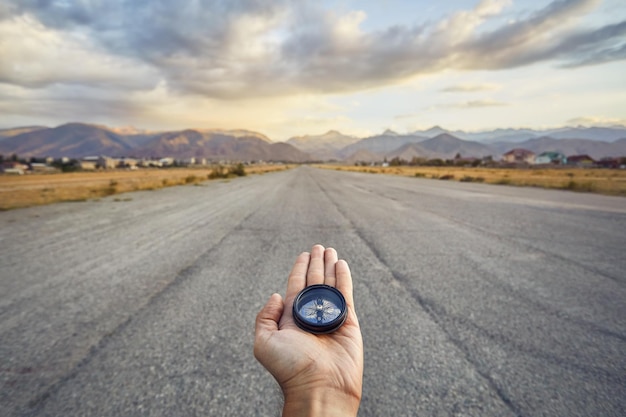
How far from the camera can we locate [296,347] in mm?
1912

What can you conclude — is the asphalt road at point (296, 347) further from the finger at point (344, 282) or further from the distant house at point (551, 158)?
the distant house at point (551, 158)

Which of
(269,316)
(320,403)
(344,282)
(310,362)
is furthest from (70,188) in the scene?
(320,403)

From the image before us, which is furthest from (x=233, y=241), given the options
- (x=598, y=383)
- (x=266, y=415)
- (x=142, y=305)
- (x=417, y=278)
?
(x=598, y=383)

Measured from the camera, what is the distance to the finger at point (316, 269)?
2.70 metres

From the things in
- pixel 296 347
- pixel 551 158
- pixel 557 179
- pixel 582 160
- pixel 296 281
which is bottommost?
pixel 557 179

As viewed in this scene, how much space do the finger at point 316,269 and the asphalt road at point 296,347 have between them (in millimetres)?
835

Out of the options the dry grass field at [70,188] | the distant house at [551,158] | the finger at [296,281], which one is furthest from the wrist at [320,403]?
the distant house at [551,158]

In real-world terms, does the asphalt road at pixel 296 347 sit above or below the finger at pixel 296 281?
below

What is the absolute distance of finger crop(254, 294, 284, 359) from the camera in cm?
193

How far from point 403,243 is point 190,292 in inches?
192

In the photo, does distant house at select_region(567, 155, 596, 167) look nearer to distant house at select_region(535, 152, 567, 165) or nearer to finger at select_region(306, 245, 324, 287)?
distant house at select_region(535, 152, 567, 165)

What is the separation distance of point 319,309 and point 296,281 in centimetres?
43

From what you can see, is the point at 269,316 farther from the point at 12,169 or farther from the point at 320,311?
the point at 12,169

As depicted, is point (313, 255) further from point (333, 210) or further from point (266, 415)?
point (333, 210)
